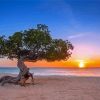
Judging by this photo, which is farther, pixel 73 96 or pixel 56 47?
pixel 56 47

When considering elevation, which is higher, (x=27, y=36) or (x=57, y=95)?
(x=27, y=36)

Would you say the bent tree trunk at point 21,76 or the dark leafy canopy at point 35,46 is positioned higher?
Result: the dark leafy canopy at point 35,46

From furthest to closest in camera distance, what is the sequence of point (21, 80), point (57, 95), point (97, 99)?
point (21, 80), point (57, 95), point (97, 99)

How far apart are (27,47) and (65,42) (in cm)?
361

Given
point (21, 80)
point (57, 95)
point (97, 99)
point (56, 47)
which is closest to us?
point (97, 99)

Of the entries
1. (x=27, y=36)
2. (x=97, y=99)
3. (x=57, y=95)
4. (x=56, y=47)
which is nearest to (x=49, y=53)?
(x=56, y=47)

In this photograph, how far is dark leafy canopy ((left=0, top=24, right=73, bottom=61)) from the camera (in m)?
27.0

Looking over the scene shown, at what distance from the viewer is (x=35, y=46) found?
2786 centimetres

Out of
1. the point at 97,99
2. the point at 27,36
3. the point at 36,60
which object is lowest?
the point at 97,99

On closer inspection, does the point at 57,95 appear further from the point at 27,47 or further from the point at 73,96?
the point at 27,47

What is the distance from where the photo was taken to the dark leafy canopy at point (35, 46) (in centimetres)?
2702

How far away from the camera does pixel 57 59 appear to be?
97.8 feet

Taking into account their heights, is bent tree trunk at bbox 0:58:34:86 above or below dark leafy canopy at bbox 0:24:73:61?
below

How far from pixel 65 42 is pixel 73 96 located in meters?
10.3
